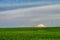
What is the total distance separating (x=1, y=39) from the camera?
1970cm

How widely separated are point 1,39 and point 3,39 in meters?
0.22

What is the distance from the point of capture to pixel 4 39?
64.3 ft

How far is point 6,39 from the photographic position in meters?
19.7

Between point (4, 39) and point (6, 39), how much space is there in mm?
228

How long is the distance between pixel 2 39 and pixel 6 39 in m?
0.43

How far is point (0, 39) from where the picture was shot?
19.7 meters

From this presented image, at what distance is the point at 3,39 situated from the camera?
1967cm

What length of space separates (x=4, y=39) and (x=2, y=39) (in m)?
0.26

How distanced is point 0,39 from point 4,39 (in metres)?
0.45

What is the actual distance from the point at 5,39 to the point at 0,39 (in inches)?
21.0

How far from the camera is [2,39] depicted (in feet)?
64.7

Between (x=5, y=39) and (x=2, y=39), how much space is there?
0.33m

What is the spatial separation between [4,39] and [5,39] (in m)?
0.13
